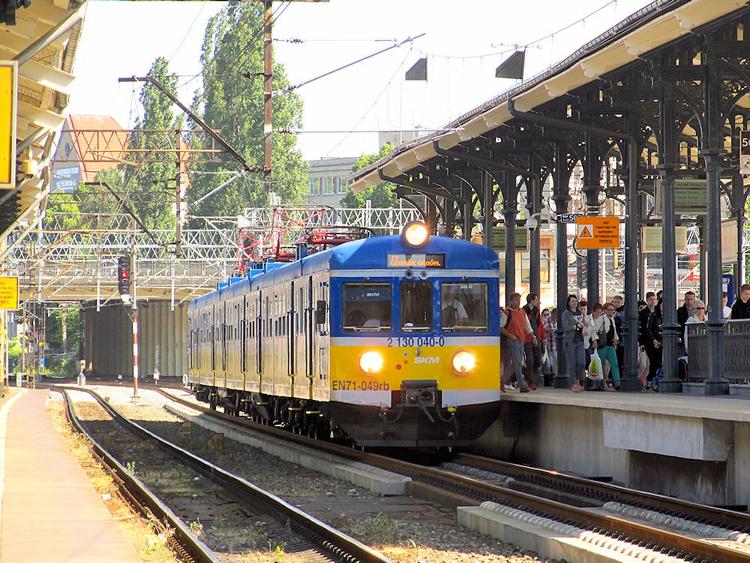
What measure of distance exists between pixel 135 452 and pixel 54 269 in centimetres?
4649

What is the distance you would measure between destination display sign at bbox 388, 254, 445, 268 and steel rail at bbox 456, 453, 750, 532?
2.50m

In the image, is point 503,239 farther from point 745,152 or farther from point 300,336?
point 300,336

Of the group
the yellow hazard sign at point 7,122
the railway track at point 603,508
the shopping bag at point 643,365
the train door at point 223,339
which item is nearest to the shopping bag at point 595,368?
the shopping bag at point 643,365

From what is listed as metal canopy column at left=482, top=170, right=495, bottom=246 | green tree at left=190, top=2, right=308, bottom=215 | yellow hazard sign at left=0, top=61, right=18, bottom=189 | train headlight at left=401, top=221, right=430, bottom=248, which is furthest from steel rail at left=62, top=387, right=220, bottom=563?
green tree at left=190, top=2, right=308, bottom=215

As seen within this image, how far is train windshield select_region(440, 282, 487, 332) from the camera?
19.1 metres

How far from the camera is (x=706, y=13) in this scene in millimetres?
14578

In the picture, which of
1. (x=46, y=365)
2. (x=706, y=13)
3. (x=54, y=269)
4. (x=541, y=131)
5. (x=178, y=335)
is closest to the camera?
(x=706, y=13)

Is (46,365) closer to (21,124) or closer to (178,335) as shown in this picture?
(178,335)

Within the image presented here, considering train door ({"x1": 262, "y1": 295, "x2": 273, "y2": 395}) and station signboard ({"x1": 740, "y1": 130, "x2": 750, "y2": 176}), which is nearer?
station signboard ({"x1": 740, "y1": 130, "x2": 750, "y2": 176})

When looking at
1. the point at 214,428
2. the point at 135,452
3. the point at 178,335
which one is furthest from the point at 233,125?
the point at 135,452

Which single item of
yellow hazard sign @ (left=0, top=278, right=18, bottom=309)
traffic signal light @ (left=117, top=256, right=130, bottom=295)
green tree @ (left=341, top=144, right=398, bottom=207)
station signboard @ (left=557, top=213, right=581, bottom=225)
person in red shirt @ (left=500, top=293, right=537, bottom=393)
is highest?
green tree @ (left=341, top=144, right=398, bottom=207)

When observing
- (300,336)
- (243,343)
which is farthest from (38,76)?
(243,343)

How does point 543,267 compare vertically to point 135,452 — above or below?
above

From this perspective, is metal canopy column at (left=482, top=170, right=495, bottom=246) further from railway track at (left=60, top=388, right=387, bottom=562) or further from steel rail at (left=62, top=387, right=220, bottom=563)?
steel rail at (left=62, top=387, right=220, bottom=563)
